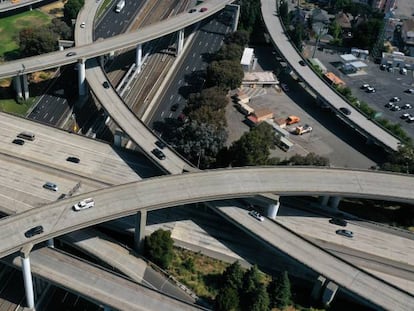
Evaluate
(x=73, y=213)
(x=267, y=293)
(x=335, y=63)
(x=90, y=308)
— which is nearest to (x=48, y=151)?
(x=73, y=213)

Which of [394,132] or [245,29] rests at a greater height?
[245,29]

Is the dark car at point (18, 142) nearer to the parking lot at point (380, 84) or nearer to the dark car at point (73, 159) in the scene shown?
the dark car at point (73, 159)

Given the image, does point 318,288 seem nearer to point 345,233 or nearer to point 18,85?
point 345,233

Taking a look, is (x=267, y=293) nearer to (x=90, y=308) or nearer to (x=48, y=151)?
(x=90, y=308)

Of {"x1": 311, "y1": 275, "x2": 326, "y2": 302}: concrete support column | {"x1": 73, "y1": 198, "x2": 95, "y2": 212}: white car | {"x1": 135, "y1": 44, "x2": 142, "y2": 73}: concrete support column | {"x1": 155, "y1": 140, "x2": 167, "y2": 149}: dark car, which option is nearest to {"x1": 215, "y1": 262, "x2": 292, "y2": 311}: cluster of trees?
{"x1": 311, "y1": 275, "x2": 326, "y2": 302}: concrete support column

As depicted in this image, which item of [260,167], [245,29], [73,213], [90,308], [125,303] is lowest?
[90,308]

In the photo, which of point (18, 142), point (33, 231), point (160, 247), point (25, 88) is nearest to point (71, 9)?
point (25, 88)

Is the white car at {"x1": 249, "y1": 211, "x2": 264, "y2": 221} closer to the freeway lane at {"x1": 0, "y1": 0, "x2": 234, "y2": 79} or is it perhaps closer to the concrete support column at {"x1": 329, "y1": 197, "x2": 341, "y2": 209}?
the concrete support column at {"x1": 329, "y1": 197, "x2": 341, "y2": 209}
